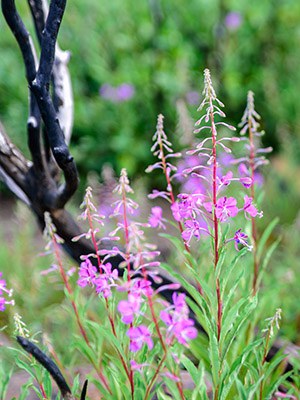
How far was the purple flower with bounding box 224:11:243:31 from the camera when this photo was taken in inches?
205

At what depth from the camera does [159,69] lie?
16.5ft

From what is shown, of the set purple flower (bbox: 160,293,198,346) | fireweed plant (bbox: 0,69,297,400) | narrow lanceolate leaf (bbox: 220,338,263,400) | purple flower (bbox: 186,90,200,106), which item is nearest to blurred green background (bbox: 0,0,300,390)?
purple flower (bbox: 186,90,200,106)

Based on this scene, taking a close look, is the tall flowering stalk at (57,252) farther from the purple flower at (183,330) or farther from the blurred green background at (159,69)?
the blurred green background at (159,69)

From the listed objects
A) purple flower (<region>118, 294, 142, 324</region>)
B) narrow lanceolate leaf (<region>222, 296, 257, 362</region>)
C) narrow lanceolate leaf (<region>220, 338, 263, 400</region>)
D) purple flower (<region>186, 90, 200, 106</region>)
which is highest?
purple flower (<region>186, 90, 200, 106</region>)

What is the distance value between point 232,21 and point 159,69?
0.68 metres

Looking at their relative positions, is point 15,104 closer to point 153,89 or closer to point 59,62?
point 153,89

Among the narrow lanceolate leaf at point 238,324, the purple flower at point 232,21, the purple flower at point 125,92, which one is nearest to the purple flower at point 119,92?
the purple flower at point 125,92

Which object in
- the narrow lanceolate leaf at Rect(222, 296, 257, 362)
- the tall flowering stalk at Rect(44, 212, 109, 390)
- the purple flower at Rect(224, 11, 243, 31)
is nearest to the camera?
the narrow lanceolate leaf at Rect(222, 296, 257, 362)

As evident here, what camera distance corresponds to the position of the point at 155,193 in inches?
68.7

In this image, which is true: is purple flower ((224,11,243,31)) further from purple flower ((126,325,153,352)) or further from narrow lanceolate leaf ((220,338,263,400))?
purple flower ((126,325,153,352))

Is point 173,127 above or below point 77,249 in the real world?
above

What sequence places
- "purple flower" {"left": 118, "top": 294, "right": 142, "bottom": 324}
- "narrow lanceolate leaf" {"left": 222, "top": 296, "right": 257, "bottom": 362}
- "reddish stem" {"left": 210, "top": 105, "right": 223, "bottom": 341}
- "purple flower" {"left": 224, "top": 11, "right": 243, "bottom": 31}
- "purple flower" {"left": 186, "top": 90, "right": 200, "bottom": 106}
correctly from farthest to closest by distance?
1. "purple flower" {"left": 224, "top": 11, "right": 243, "bottom": 31}
2. "purple flower" {"left": 186, "top": 90, "right": 200, "bottom": 106}
3. "narrow lanceolate leaf" {"left": 222, "top": 296, "right": 257, "bottom": 362}
4. "reddish stem" {"left": 210, "top": 105, "right": 223, "bottom": 341}
5. "purple flower" {"left": 118, "top": 294, "right": 142, "bottom": 324}

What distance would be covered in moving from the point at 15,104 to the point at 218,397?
149 inches

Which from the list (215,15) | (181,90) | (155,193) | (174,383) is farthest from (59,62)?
(215,15)
